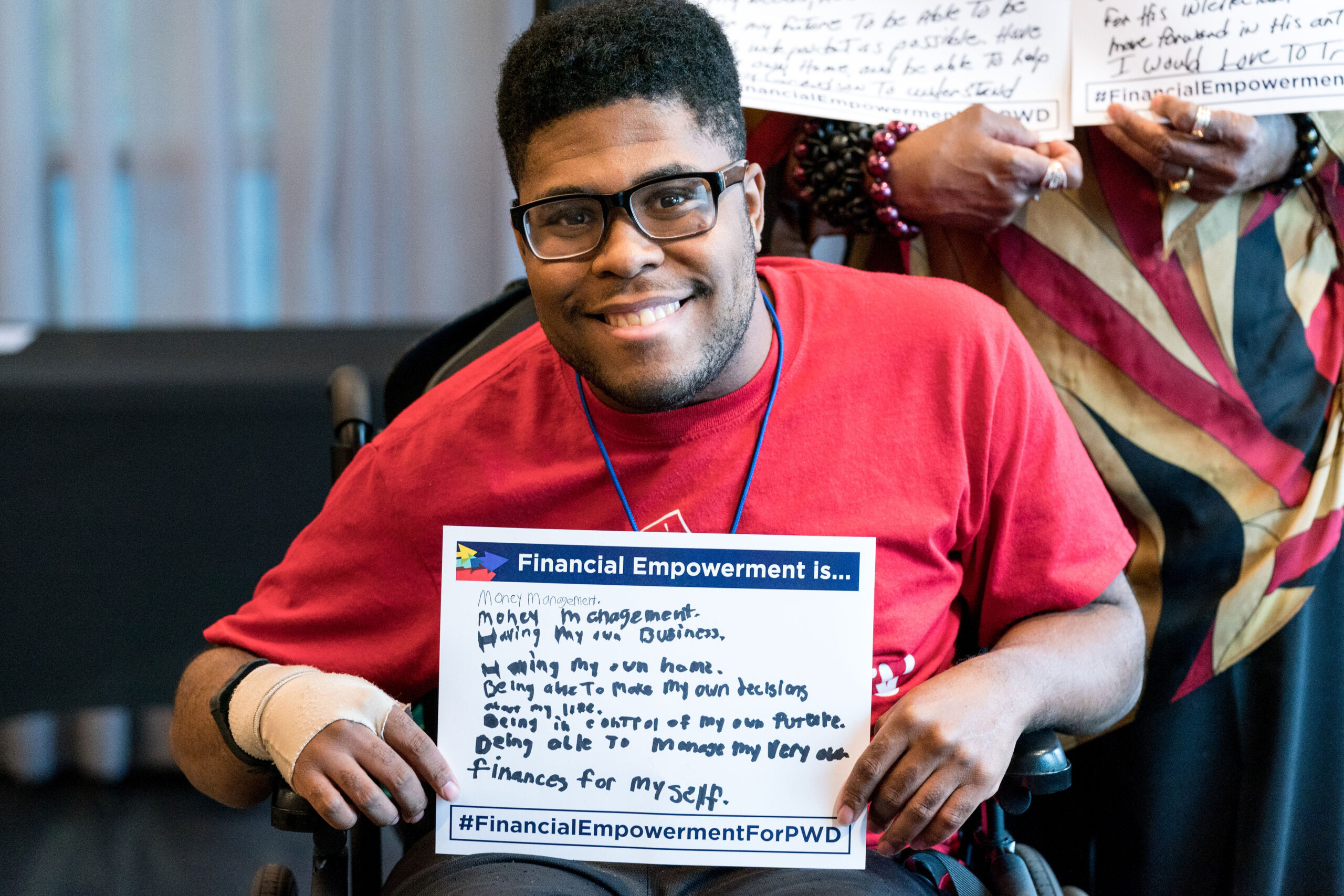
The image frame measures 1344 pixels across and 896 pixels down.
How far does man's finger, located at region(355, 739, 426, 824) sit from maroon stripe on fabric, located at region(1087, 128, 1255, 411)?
930mm

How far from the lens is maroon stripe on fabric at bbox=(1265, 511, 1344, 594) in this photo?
123 cm

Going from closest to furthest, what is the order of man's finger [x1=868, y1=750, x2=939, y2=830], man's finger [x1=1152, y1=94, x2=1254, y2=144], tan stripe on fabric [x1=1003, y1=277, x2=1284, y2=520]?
man's finger [x1=868, y1=750, x2=939, y2=830], man's finger [x1=1152, y1=94, x2=1254, y2=144], tan stripe on fabric [x1=1003, y1=277, x2=1284, y2=520]

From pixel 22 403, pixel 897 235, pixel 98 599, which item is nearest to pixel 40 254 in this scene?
pixel 22 403

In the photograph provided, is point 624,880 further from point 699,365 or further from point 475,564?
point 699,365

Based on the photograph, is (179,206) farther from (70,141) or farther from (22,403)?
(22,403)

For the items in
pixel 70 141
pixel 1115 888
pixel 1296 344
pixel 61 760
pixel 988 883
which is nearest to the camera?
pixel 988 883

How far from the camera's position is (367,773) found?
3.17 feet

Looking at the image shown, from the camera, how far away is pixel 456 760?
98 cm

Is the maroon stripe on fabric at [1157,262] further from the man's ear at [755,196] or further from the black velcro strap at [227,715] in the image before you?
the black velcro strap at [227,715]

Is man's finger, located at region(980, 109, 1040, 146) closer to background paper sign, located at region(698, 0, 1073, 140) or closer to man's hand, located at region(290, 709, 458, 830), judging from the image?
background paper sign, located at region(698, 0, 1073, 140)

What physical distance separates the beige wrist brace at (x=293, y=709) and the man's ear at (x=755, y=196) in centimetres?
57

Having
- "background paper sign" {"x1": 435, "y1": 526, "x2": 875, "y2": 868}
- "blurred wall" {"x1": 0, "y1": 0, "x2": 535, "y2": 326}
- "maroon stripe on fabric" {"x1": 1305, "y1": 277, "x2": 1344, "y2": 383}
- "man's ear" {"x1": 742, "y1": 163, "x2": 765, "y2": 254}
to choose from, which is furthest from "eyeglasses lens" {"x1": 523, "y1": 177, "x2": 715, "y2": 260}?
"blurred wall" {"x1": 0, "y1": 0, "x2": 535, "y2": 326}

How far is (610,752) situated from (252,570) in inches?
64.5

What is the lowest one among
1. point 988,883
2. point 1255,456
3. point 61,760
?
point 61,760
